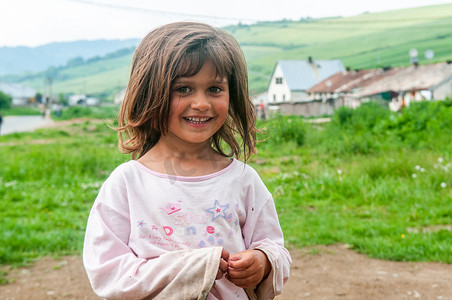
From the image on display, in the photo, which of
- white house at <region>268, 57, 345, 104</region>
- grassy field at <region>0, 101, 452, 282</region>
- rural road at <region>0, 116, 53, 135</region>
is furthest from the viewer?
white house at <region>268, 57, 345, 104</region>

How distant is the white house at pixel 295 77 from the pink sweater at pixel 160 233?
3291cm

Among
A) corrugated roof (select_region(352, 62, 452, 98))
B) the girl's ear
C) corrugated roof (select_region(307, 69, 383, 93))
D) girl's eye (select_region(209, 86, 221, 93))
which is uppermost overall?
girl's eye (select_region(209, 86, 221, 93))

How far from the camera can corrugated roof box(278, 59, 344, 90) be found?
41094 mm

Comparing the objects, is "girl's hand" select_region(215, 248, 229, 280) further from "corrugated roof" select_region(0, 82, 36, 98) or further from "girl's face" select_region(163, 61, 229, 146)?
"corrugated roof" select_region(0, 82, 36, 98)

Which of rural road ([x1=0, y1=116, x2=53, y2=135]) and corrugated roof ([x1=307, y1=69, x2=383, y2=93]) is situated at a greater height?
corrugated roof ([x1=307, y1=69, x2=383, y2=93])

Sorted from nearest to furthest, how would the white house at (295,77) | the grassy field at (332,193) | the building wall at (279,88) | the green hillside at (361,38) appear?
the grassy field at (332,193) → the building wall at (279,88) → the white house at (295,77) → the green hillside at (361,38)

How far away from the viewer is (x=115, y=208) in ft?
5.36

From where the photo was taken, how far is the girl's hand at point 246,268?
1520 millimetres

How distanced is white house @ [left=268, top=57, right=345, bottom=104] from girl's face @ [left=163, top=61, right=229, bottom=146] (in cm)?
3283

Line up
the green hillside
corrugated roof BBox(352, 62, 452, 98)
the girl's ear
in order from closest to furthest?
the girl's ear < corrugated roof BBox(352, 62, 452, 98) < the green hillside

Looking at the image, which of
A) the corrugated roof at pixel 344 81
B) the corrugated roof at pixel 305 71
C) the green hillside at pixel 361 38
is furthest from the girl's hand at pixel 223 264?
the green hillside at pixel 361 38

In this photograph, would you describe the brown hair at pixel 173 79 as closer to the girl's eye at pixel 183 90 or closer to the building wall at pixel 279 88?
the girl's eye at pixel 183 90

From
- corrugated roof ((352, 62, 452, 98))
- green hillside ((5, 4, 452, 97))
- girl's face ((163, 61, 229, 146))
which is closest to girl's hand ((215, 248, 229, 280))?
girl's face ((163, 61, 229, 146))

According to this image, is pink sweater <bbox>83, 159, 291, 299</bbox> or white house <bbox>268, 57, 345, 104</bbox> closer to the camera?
pink sweater <bbox>83, 159, 291, 299</bbox>
